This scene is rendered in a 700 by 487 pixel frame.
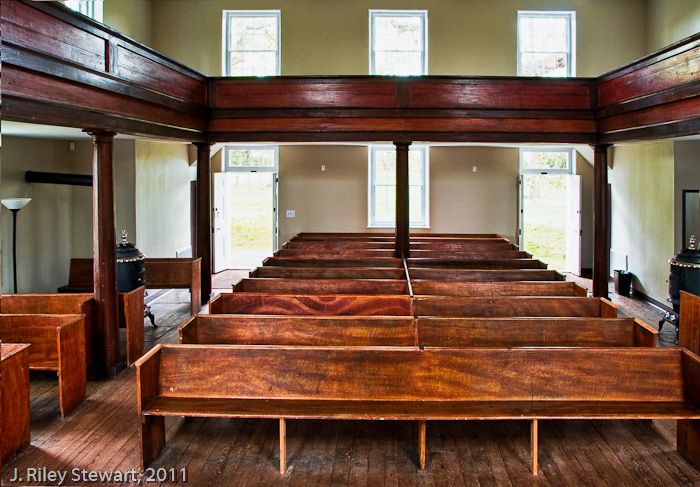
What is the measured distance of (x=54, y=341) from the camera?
4414 mm

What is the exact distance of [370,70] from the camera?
32.0ft

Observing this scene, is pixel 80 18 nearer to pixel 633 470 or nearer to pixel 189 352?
pixel 189 352

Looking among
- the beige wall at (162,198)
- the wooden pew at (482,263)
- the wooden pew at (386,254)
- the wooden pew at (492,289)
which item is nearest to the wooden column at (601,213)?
the wooden pew at (386,254)

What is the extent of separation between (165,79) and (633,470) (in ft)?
17.3

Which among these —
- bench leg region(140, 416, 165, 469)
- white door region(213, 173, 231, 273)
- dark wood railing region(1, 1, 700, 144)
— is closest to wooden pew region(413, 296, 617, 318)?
dark wood railing region(1, 1, 700, 144)

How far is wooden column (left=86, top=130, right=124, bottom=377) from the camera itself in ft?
15.9

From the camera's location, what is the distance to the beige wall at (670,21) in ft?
25.5

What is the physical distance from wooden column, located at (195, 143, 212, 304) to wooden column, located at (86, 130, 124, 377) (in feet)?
7.28

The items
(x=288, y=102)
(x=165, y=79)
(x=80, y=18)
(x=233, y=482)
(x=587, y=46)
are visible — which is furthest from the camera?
(x=587, y=46)

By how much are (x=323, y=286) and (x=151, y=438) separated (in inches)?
89.8

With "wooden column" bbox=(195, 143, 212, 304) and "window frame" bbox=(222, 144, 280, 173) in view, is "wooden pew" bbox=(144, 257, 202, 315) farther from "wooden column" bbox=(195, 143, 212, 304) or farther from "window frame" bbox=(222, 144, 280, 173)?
"window frame" bbox=(222, 144, 280, 173)

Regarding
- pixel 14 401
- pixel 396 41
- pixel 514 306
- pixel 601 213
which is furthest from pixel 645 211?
pixel 14 401

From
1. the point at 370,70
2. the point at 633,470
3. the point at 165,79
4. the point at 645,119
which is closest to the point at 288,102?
the point at 165,79

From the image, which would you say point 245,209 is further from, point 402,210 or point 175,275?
point 402,210
